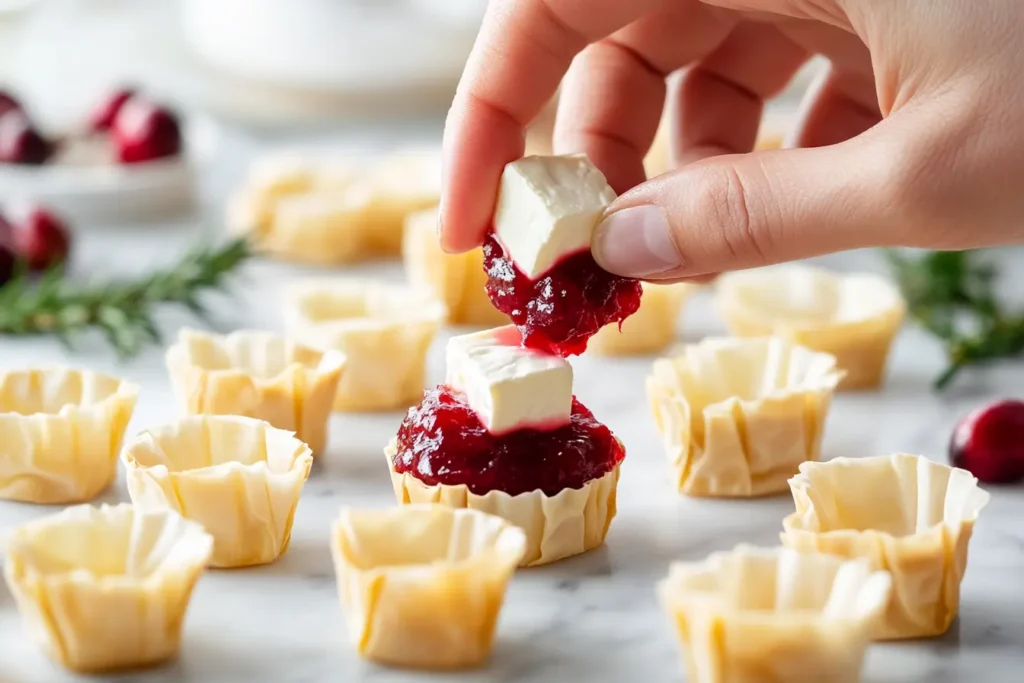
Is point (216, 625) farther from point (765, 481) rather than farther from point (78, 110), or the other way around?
point (78, 110)

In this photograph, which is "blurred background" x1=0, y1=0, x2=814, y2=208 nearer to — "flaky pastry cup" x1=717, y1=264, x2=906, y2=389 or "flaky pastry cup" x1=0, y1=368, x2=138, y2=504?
"flaky pastry cup" x1=717, y1=264, x2=906, y2=389

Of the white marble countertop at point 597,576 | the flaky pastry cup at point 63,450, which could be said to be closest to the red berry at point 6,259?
the white marble countertop at point 597,576

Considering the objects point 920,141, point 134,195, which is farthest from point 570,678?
point 134,195

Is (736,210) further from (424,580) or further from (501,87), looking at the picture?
(424,580)

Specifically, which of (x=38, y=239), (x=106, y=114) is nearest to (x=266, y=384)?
(x=38, y=239)

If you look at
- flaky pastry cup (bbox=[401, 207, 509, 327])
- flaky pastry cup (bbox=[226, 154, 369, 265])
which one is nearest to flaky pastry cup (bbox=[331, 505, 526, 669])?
flaky pastry cup (bbox=[401, 207, 509, 327])
